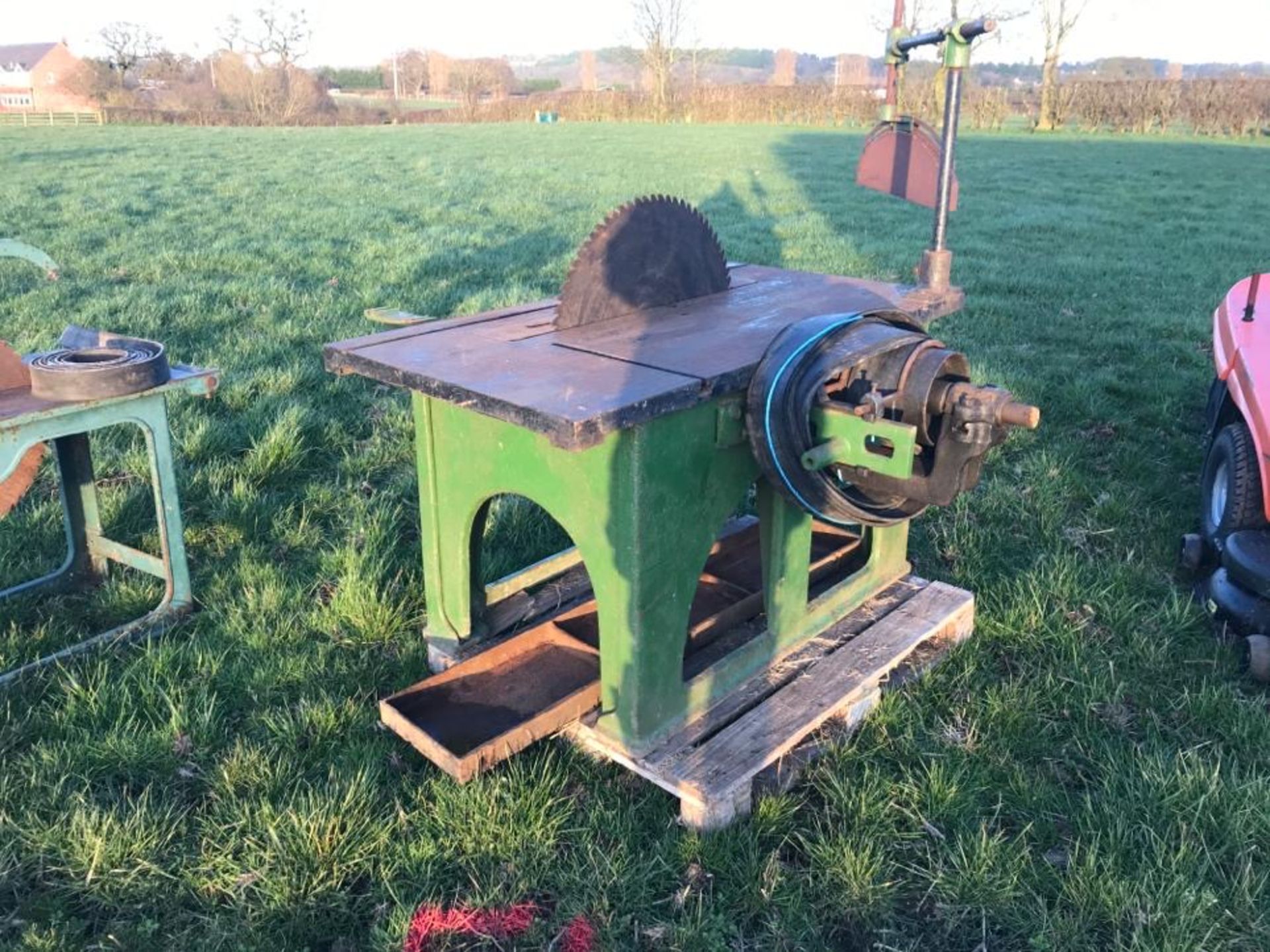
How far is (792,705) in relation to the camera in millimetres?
2586

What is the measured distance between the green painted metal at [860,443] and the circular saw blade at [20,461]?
2195mm

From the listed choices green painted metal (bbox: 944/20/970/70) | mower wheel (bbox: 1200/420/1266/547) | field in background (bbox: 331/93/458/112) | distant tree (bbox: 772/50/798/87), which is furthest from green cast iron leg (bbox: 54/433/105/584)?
distant tree (bbox: 772/50/798/87)

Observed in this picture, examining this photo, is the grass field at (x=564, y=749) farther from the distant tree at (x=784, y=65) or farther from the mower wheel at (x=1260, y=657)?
the distant tree at (x=784, y=65)

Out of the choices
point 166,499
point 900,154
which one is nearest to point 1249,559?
point 900,154

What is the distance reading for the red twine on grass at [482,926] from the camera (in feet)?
6.63

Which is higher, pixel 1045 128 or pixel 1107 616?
pixel 1045 128

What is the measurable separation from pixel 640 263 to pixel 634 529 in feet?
3.16

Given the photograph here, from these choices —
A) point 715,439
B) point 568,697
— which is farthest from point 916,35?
point 568,697

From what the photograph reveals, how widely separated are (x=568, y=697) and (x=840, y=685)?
29.2 inches

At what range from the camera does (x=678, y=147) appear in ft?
70.1

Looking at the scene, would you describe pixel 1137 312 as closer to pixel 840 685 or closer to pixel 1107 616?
pixel 1107 616

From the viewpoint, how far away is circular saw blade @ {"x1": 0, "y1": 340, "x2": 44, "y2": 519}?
9.30 feet

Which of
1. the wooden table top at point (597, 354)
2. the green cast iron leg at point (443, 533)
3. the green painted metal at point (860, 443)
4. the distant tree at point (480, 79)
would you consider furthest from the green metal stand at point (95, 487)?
the distant tree at point (480, 79)

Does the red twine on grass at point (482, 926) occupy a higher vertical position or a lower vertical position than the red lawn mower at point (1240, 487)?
lower
